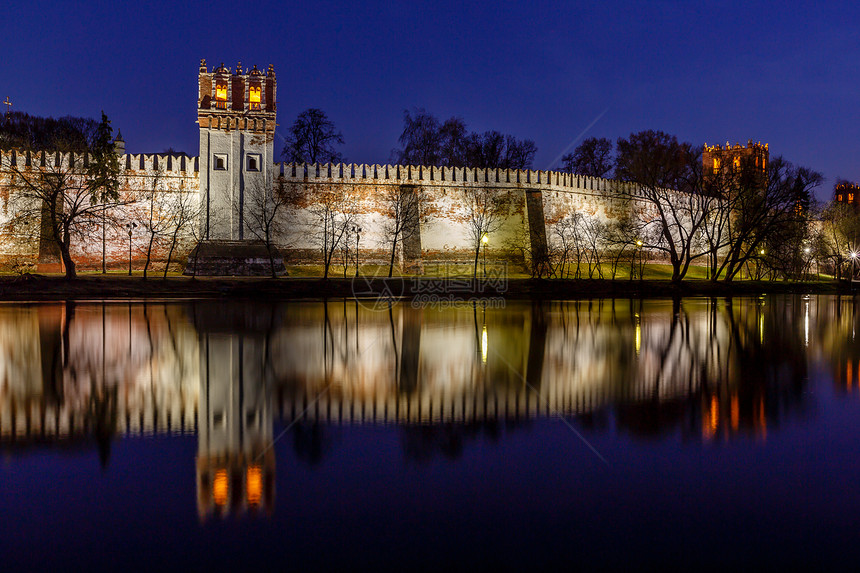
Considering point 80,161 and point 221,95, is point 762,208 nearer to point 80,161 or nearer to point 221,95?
point 221,95

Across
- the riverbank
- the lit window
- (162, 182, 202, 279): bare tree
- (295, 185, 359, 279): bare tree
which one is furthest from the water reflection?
the lit window

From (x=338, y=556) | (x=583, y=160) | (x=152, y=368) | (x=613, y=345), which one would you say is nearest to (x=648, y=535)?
(x=338, y=556)

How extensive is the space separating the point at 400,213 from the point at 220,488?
91.1ft

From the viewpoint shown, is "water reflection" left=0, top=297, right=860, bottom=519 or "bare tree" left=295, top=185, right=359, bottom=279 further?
"bare tree" left=295, top=185, right=359, bottom=279

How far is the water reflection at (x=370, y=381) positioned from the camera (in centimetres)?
512

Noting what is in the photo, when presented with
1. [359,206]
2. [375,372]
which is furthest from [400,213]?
[375,372]

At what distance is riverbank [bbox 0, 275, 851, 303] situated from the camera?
21.8 m

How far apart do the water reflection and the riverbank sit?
8.21 meters

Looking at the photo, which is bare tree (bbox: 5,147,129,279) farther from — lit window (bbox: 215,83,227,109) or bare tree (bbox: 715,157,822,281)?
bare tree (bbox: 715,157,822,281)

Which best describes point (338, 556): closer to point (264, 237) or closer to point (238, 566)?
point (238, 566)

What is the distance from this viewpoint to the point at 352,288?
2520 centimetres

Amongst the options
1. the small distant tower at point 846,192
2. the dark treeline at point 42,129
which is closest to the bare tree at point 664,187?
the dark treeline at point 42,129

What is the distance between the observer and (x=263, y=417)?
5660 mm

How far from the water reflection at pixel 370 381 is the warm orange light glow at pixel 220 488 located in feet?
0.04
